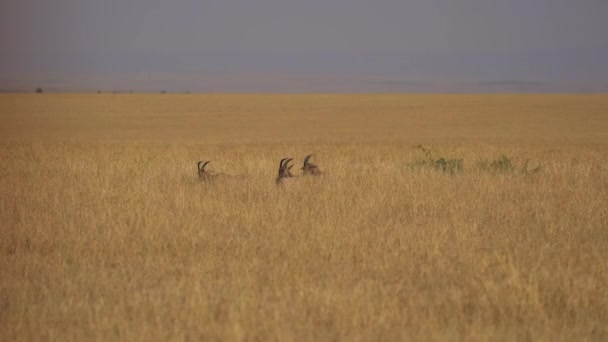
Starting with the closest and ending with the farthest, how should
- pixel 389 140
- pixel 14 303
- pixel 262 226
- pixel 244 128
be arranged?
pixel 14 303
pixel 262 226
pixel 389 140
pixel 244 128

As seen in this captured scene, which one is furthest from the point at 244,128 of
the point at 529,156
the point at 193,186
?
the point at 193,186

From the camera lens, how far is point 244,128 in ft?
143

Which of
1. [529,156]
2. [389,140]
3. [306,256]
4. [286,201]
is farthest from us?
[389,140]

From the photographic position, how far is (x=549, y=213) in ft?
31.9

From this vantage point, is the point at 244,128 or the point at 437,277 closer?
the point at 437,277

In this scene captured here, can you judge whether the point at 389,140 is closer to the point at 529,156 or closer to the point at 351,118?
the point at 529,156

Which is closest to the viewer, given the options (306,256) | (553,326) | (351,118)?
(553,326)

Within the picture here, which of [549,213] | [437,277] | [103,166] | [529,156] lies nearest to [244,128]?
[529,156]

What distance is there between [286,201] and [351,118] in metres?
42.7

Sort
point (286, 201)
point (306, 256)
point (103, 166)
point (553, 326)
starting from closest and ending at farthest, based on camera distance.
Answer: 1. point (553, 326)
2. point (306, 256)
3. point (286, 201)
4. point (103, 166)

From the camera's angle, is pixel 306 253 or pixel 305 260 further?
pixel 306 253

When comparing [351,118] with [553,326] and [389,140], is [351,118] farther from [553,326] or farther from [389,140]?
[553,326]

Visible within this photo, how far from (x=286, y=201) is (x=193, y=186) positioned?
106 inches

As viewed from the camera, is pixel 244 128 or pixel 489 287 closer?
pixel 489 287
